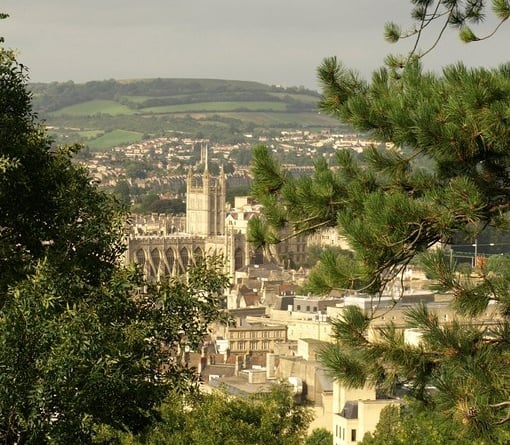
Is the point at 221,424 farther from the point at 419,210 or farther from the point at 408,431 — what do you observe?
the point at 419,210

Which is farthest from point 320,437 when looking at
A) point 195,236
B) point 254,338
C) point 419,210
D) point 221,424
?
point 195,236

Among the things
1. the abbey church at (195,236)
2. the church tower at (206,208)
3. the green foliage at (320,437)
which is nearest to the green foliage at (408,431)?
the green foliage at (320,437)

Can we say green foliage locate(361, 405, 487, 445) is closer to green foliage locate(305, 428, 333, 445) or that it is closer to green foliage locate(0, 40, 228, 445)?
green foliage locate(305, 428, 333, 445)

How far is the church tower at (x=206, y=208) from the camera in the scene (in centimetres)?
12050

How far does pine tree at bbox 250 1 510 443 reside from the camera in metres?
11.4

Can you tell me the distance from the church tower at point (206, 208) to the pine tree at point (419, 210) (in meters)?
106

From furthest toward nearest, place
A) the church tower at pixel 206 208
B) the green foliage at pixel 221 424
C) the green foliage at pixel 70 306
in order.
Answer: the church tower at pixel 206 208 → the green foliage at pixel 221 424 → the green foliage at pixel 70 306

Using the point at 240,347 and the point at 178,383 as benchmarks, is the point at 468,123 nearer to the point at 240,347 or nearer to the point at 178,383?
the point at 178,383

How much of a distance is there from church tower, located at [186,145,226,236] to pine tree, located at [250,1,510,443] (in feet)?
347

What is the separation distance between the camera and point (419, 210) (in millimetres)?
11609

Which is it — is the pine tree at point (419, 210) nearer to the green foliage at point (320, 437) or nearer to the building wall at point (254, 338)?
the green foliage at point (320, 437)

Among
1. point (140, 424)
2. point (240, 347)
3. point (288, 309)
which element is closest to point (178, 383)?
point (140, 424)

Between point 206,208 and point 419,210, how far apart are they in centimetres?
11062

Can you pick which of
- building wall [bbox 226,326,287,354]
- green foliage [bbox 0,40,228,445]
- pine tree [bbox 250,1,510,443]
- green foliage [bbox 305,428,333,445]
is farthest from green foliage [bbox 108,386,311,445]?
building wall [bbox 226,326,287,354]
